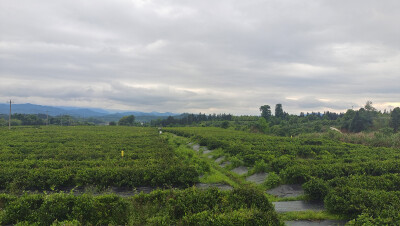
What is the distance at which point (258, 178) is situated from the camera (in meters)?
14.2

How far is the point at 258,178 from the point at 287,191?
261cm

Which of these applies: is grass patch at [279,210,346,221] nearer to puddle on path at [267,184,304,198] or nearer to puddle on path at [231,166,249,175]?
puddle on path at [267,184,304,198]

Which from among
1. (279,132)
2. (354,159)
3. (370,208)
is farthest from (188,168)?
(279,132)

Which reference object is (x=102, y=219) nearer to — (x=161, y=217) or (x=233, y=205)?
(x=161, y=217)

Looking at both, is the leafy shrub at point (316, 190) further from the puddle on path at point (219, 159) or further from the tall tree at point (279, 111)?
the tall tree at point (279, 111)

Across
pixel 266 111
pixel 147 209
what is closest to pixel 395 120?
pixel 266 111

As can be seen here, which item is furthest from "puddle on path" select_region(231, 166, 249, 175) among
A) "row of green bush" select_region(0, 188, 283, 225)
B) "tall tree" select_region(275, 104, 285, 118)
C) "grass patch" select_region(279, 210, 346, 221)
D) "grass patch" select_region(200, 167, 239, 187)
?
"tall tree" select_region(275, 104, 285, 118)

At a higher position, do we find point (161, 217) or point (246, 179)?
point (161, 217)

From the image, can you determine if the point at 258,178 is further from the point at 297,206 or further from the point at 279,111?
the point at 279,111

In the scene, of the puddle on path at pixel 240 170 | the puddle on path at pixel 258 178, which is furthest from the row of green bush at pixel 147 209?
the puddle on path at pixel 240 170

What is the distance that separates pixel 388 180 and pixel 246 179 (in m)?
7.55

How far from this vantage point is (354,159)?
16.8m

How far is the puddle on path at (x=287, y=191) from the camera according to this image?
37.3ft

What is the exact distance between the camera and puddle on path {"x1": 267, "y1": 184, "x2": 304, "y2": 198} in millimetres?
11383
